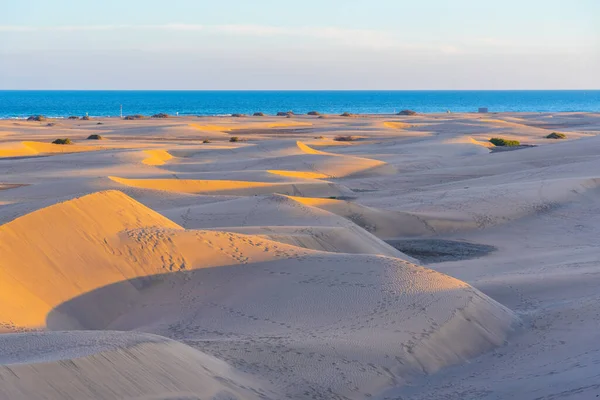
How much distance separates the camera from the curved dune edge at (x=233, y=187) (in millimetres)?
20752

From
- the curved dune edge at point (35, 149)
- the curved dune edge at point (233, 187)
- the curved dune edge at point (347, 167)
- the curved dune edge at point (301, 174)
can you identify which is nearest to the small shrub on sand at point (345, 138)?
the curved dune edge at point (35, 149)

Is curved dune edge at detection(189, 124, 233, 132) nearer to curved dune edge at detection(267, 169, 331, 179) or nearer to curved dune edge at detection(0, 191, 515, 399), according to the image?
curved dune edge at detection(267, 169, 331, 179)

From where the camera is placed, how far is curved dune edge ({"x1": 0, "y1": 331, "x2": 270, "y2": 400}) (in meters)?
5.55

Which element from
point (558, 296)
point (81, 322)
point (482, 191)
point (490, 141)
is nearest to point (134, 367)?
point (81, 322)

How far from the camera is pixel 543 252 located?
14.8 meters

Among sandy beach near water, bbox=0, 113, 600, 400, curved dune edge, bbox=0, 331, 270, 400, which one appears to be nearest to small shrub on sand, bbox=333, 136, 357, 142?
sandy beach near water, bbox=0, 113, 600, 400

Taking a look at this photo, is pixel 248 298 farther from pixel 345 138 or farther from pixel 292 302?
pixel 345 138

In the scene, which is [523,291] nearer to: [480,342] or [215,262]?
[480,342]

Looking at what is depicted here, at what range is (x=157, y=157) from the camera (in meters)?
29.1

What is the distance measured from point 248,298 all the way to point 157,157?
2054cm

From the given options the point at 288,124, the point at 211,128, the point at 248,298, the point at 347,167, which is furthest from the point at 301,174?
the point at 288,124

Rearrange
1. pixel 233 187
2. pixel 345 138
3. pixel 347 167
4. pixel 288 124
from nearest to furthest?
pixel 233 187 < pixel 347 167 < pixel 345 138 < pixel 288 124

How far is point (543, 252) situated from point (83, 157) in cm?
1747

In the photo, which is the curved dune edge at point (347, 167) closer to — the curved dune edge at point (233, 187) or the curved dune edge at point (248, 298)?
the curved dune edge at point (233, 187)
